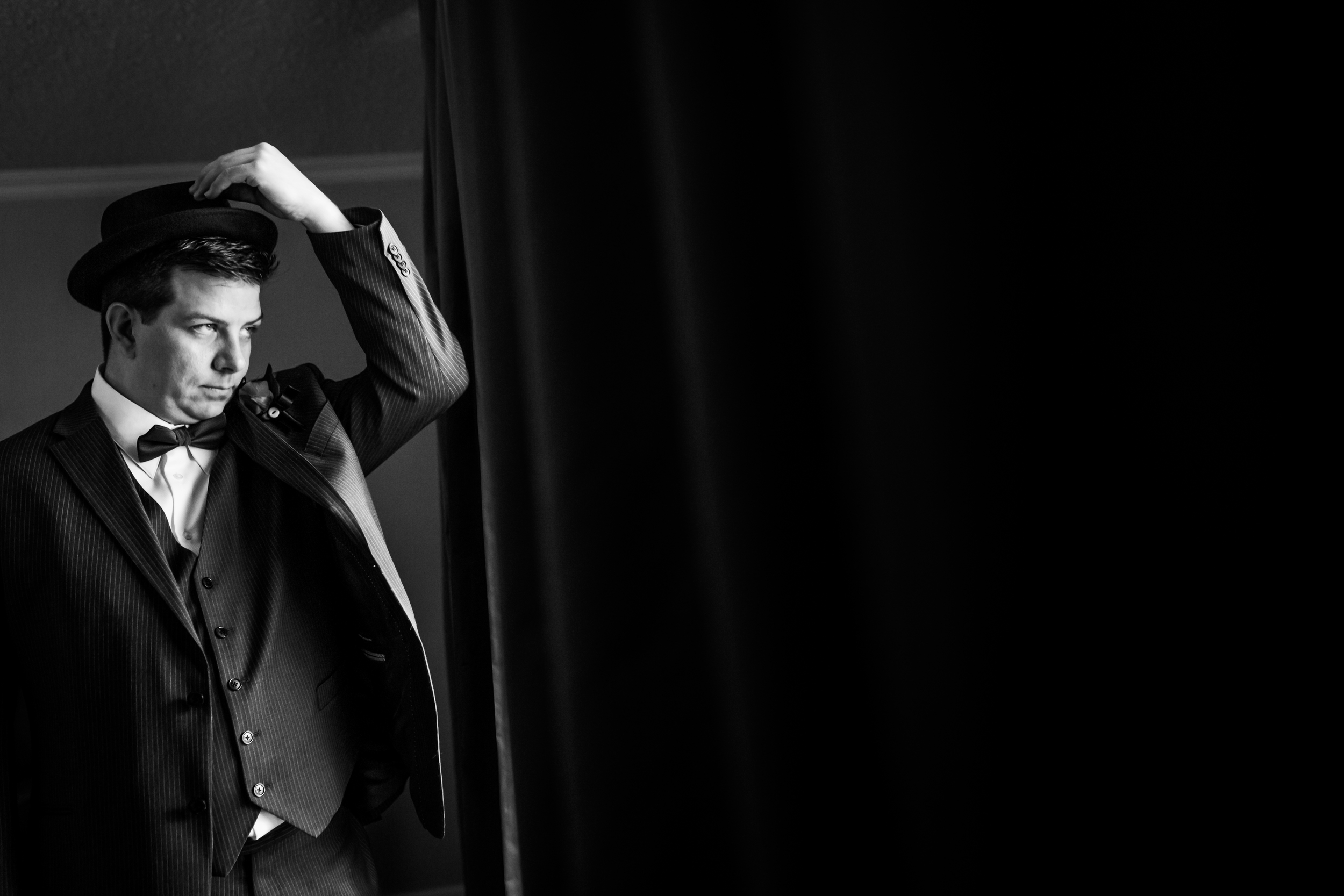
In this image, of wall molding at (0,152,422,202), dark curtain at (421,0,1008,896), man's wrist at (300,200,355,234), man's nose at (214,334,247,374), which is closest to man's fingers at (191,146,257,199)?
man's wrist at (300,200,355,234)

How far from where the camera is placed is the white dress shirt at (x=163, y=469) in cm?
118

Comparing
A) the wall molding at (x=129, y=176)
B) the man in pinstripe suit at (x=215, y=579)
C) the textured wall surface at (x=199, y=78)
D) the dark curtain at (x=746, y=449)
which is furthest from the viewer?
the wall molding at (x=129, y=176)

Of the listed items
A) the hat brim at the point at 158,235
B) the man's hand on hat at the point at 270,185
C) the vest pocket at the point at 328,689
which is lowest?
the vest pocket at the point at 328,689

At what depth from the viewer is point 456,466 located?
1461mm

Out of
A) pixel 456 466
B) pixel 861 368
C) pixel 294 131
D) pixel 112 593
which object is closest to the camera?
pixel 861 368

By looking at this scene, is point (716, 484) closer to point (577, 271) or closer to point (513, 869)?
point (577, 271)

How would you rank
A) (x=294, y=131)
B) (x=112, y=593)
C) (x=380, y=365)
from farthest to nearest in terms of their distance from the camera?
(x=294, y=131) < (x=380, y=365) < (x=112, y=593)

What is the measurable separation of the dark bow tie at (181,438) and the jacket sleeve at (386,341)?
0.58 feet

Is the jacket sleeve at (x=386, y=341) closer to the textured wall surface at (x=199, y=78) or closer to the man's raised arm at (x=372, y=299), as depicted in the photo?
the man's raised arm at (x=372, y=299)

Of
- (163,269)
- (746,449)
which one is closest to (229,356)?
(163,269)

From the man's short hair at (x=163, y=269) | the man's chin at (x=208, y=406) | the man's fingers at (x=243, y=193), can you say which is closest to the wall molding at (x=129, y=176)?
the man's fingers at (x=243, y=193)

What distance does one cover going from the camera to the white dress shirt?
118 centimetres

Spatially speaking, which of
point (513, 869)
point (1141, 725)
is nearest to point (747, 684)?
point (1141, 725)

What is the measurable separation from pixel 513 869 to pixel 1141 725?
42.6 inches
